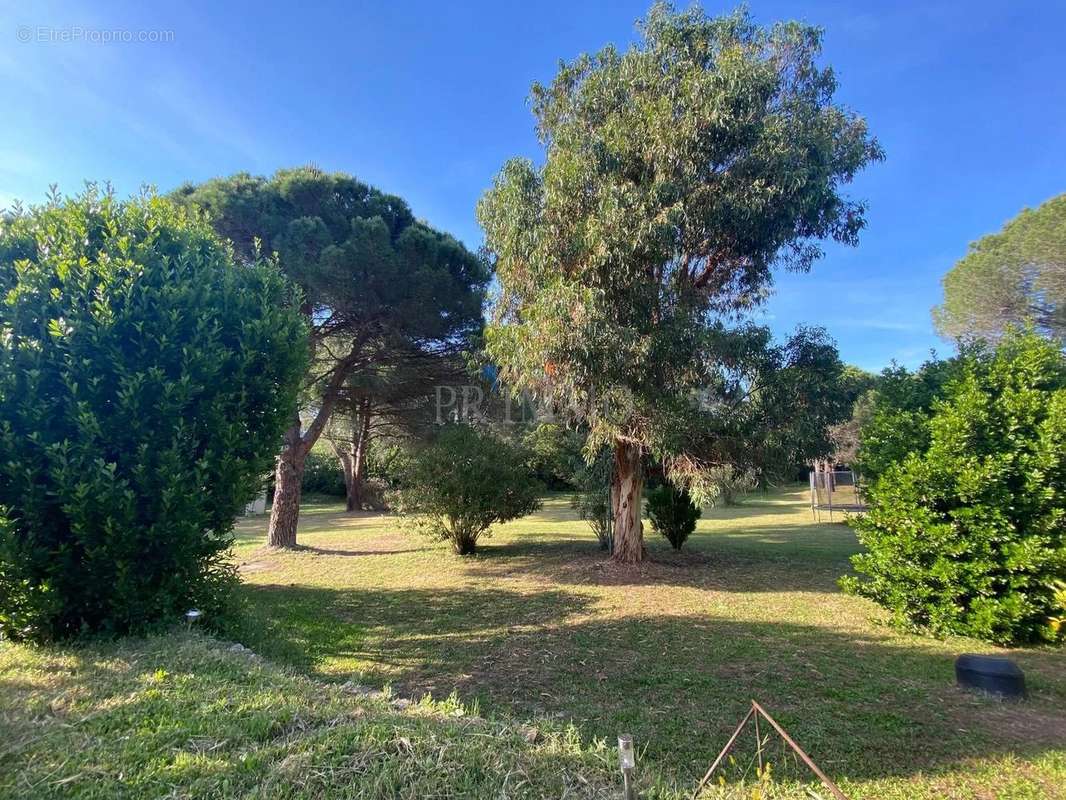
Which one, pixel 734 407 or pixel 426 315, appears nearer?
pixel 734 407

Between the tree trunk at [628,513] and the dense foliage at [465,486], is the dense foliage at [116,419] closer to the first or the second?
the dense foliage at [465,486]

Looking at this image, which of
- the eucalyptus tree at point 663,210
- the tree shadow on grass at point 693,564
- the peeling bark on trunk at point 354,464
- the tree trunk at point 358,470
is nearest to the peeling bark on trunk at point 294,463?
the tree shadow on grass at point 693,564

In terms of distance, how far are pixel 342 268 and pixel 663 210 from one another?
6130 mm

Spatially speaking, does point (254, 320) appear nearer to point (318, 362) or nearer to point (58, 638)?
→ point (58, 638)

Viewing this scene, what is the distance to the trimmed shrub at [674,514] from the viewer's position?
10594 millimetres

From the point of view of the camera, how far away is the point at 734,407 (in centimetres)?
738

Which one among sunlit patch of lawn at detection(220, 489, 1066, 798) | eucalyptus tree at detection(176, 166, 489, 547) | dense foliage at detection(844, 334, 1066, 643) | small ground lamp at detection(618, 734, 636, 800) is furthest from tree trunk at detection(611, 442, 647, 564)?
small ground lamp at detection(618, 734, 636, 800)

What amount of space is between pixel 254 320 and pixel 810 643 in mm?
5811

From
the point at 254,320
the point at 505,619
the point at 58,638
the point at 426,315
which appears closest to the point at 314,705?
the point at 58,638

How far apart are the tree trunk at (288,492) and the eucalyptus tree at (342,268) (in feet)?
0.08

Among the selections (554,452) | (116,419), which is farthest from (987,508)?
(554,452)

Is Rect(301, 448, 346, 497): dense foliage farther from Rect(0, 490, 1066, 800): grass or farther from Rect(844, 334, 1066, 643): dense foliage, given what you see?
Rect(844, 334, 1066, 643): dense foliage

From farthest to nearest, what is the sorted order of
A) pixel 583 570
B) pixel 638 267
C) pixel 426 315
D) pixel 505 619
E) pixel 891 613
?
pixel 426 315, pixel 583 570, pixel 638 267, pixel 505 619, pixel 891 613

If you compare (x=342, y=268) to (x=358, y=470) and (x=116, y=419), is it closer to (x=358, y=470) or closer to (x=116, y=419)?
(x=116, y=419)
